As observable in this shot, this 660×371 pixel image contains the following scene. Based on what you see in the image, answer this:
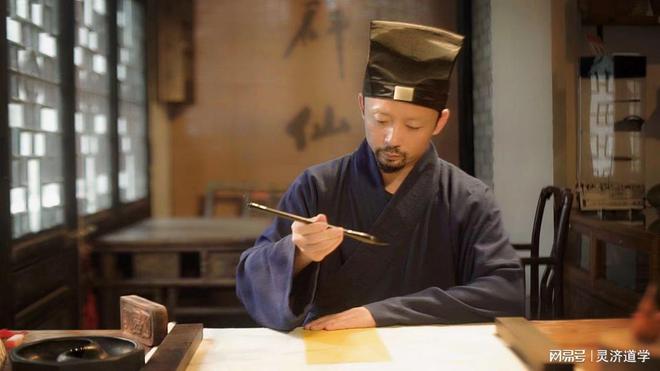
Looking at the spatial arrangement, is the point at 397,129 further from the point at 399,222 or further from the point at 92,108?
the point at 92,108

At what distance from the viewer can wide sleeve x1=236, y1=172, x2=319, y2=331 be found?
129cm

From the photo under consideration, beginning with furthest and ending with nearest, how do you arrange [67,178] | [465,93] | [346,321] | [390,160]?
[67,178] → [465,93] → [390,160] → [346,321]

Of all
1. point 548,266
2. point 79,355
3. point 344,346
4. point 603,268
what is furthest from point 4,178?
point 603,268

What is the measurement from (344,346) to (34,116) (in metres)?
1.45

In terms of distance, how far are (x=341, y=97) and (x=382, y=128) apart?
0.93 meters

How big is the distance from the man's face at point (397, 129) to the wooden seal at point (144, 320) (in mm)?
583

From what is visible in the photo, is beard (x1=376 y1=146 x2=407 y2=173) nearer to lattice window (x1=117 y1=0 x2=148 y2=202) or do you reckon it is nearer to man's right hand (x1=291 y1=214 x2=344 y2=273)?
man's right hand (x1=291 y1=214 x2=344 y2=273)

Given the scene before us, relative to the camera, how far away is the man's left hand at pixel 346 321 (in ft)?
4.13

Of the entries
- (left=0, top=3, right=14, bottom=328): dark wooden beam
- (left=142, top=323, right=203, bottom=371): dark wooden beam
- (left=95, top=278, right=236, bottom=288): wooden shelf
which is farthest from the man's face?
(left=95, top=278, right=236, bottom=288): wooden shelf

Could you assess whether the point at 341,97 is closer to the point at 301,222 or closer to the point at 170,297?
the point at 170,297

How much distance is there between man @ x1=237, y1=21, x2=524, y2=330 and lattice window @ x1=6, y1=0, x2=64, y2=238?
0.92 m

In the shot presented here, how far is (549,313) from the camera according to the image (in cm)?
213

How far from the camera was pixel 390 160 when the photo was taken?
59.9 inches

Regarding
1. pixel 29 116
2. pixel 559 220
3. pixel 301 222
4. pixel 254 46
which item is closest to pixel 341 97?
pixel 254 46
